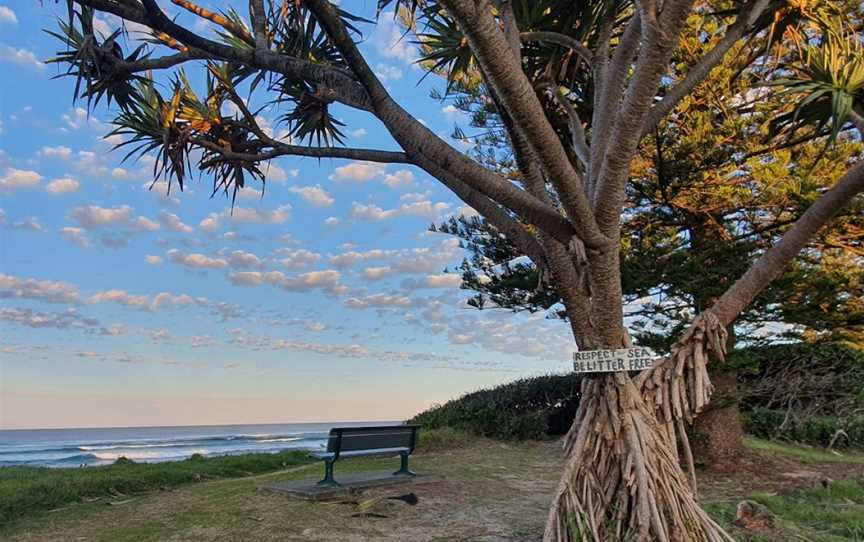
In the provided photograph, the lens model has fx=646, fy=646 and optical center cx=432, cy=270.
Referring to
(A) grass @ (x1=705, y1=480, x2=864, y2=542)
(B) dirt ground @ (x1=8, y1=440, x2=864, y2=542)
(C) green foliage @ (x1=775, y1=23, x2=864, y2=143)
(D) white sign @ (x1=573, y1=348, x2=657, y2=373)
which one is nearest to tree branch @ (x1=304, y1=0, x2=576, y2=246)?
(D) white sign @ (x1=573, y1=348, x2=657, y2=373)

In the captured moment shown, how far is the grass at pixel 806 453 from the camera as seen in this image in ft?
30.0

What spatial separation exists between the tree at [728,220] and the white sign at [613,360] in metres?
4.26

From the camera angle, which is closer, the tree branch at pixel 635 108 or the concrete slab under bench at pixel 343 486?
the tree branch at pixel 635 108

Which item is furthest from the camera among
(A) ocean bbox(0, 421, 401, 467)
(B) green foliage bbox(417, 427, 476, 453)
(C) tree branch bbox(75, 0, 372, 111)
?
(A) ocean bbox(0, 421, 401, 467)

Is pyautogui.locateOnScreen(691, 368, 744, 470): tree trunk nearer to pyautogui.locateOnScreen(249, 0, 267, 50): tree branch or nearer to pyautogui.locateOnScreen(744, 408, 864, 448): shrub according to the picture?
pyautogui.locateOnScreen(744, 408, 864, 448): shrub

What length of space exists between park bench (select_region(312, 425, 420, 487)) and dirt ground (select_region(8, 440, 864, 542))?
438 mm

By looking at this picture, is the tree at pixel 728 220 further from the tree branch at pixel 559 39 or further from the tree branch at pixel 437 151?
the tree branch at pixel 437 151

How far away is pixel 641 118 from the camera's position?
353 centimetres

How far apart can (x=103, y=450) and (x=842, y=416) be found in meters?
29.5

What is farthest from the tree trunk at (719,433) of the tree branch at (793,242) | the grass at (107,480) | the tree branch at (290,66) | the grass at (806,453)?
the tree branch at (290,66)

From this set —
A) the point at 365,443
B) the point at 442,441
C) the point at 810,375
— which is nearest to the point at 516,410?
the point at 442,441

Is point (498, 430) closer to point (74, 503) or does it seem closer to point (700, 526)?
point (74, 503)

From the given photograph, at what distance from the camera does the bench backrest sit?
6043 mm

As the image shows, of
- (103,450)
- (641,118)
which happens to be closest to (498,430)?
(641,118)
